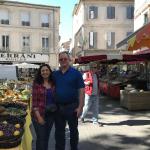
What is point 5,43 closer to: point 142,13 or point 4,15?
point 4,15

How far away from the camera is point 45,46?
48.7 metres

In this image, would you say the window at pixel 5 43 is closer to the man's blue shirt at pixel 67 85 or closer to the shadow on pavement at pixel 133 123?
the shadow on pavement at pixel 133 123

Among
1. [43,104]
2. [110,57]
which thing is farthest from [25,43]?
[43,104]

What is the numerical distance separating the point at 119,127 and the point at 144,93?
3520 mm

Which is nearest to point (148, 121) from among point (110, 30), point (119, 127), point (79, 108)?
point (119, 127)

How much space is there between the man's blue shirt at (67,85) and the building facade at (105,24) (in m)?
44.2

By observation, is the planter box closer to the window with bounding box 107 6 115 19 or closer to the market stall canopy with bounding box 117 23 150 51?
the market stall canopy with bounding box 117 23 150 51

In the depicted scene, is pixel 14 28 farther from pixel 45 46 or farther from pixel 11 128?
pixel 11 128

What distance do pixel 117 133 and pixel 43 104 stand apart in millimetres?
3786

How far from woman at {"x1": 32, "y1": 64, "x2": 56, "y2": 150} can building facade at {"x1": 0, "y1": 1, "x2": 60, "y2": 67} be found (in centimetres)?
3963

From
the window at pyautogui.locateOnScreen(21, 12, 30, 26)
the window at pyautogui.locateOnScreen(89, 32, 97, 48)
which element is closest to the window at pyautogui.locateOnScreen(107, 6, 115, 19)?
the window at pyautogui.locateOnScreen(89, 32, 97, 48)

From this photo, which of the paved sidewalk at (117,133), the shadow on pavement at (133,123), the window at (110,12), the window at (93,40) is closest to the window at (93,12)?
the window at (110,12)

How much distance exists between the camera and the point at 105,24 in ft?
168

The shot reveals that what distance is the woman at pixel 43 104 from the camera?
6031 mm
